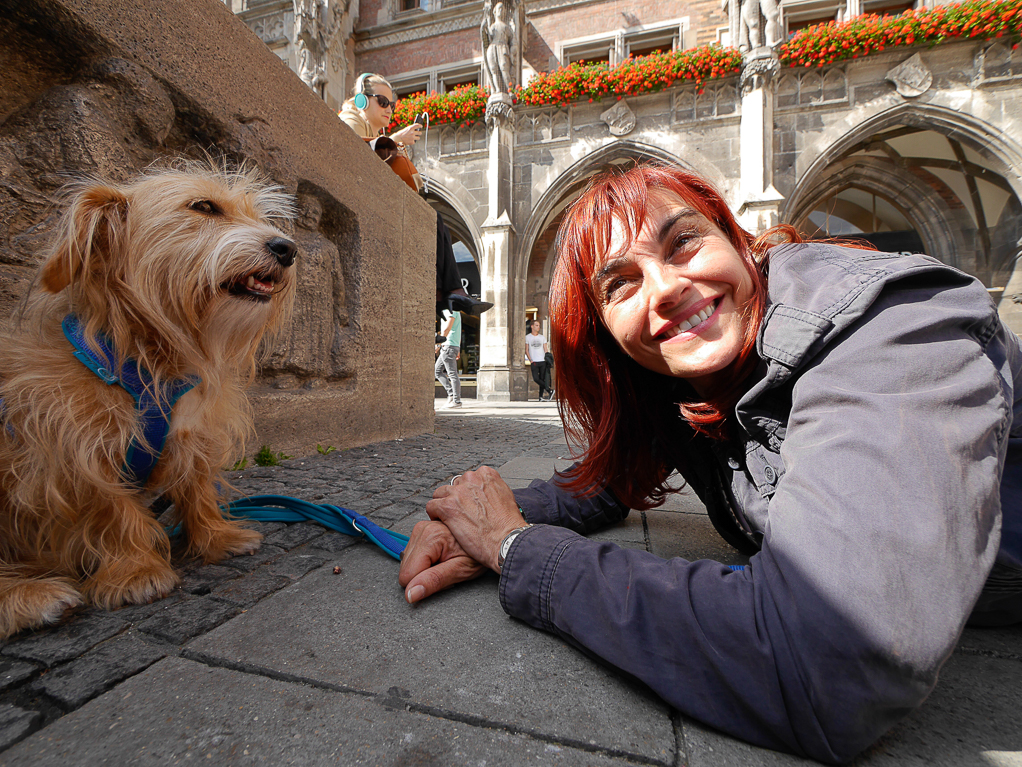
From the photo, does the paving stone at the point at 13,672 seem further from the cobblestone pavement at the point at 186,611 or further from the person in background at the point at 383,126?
the person in background at the point at 383,126

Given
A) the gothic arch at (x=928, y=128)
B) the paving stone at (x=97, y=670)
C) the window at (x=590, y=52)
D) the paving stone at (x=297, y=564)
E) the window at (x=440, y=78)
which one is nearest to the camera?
the paving stone at (x=97, y=670)

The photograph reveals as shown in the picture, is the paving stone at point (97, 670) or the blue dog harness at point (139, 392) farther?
the blue dog harness at point (139, 392)

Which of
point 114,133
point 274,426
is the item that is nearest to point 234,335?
point 114,133

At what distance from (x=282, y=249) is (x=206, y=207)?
26 centimetres

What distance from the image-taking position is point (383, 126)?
5.54 m

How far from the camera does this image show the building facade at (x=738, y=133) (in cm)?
1180

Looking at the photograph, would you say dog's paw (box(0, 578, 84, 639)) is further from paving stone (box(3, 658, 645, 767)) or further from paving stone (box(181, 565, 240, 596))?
paving stone (box(3, 658, 645, 767))

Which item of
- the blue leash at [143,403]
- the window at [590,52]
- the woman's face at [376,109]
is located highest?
the window at [590,52]

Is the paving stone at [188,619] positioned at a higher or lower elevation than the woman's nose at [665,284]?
lower

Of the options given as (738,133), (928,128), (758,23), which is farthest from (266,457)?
(928,128)

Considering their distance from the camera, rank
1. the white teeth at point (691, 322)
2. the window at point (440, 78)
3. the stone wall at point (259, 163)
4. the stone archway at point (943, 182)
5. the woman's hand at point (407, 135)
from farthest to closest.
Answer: the window at point (440, 78) → the stone archway at point (943, 182) → the woman's hand at point (407, 135) → the stone wall at point (259, 163) → the white teeth at point (691, 322)

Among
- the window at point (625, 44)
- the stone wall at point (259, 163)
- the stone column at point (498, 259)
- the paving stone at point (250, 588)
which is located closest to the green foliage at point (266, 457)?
the stone wall at point (259, 163)

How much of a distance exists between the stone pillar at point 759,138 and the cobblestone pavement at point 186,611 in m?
12.2

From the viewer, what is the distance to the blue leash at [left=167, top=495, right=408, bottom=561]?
1.73 m
